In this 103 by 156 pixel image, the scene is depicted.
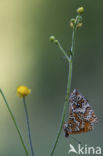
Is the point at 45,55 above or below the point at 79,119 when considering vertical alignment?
below

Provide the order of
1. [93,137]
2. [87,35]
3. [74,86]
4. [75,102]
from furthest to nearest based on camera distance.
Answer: [87,35] < [74,86] < [93,137] < [75,102]

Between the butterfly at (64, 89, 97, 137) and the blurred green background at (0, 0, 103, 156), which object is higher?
the butterfly at (64, 89, 97, 137)

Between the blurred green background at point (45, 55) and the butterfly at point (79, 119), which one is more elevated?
the butterfly at point (79, 119)

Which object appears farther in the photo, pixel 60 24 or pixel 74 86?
pixel 60 24

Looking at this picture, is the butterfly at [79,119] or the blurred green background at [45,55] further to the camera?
the blurred green background at [45,55]

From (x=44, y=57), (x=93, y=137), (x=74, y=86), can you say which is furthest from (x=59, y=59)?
(x=93, y=137)

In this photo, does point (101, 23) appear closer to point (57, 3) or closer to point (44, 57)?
point (57, 3)

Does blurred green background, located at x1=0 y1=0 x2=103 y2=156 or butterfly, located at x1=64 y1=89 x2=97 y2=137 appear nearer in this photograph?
butterfly, located at x1=64 y1=89 x2=97 y2=137

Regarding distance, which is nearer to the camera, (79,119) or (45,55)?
(79,119)
